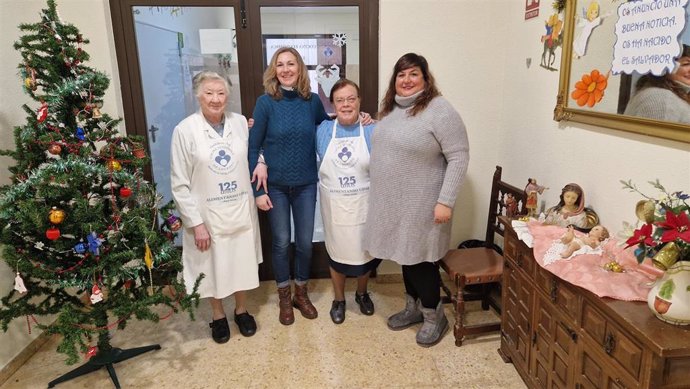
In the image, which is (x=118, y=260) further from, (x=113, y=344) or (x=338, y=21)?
(x=338, y=21)

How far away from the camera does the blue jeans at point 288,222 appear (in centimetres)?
238

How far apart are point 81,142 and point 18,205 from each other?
1.08ft

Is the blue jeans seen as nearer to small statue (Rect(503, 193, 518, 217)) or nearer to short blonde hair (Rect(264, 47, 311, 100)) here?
short blonde hair (Rect(264, 47, 311, 100))

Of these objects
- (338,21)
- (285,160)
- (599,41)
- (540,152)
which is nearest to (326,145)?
(285,160)

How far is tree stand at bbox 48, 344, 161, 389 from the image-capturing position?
2.04m

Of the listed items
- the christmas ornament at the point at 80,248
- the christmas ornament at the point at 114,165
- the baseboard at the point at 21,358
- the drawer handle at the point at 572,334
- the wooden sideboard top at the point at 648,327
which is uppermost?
the christmas ornament at the point at 114,165

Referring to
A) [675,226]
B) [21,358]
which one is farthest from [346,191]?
[21,358]

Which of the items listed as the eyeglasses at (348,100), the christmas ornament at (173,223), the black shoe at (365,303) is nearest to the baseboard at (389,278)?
the black shoe at (365,303)

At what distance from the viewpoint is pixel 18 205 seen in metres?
1.71

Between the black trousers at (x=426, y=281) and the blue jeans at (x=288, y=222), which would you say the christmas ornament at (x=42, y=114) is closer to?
the blue jeans at (x=288, y=222)

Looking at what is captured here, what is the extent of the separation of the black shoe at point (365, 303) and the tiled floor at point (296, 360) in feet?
0.12

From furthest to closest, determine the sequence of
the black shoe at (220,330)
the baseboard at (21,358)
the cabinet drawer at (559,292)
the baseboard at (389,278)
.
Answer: the baseboard at (389,278)
the black shoe at (220,330)
the baseboard at (21,358)
the cabinet drawer at (559,292)

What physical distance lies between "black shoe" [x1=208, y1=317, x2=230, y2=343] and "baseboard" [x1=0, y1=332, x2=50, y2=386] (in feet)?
2.47

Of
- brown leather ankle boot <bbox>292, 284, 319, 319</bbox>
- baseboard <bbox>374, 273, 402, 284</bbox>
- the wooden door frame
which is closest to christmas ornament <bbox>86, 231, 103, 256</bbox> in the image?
the wooden door frame
